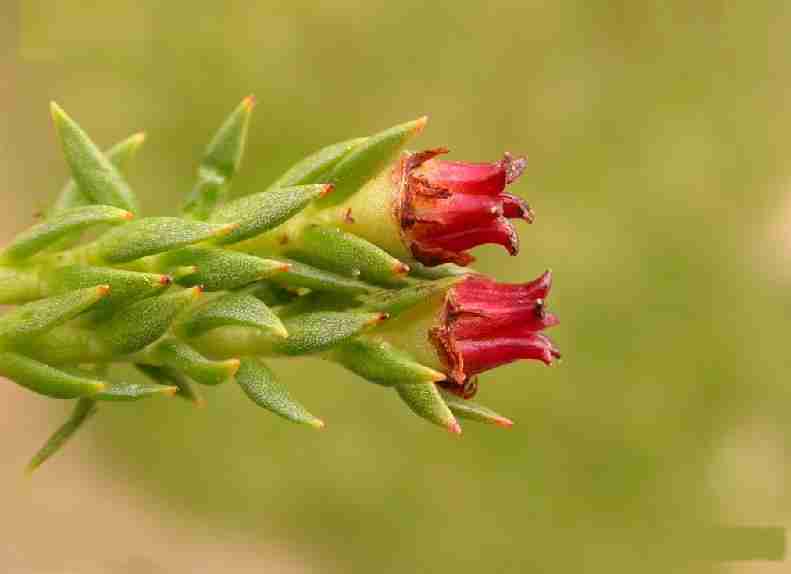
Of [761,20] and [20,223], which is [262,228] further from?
[761,20]

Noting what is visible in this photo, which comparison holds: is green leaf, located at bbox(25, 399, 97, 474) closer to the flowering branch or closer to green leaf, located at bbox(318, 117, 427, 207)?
the flowering branch

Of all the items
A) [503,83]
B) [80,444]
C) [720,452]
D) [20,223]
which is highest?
[503,83]

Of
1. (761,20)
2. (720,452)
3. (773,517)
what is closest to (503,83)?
(761,20)

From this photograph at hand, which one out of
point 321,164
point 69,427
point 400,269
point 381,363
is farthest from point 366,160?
point 69,427

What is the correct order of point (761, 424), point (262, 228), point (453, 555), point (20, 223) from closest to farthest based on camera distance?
point (262, 228), point (20, 223), point (453, 555), point (761, 424)

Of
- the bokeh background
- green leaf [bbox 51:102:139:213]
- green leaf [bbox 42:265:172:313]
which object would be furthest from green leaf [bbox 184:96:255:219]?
the bokeh background

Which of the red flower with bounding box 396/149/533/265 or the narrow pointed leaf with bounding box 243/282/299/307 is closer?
the red flower with bounding box 396/149/533/265

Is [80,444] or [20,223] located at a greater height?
[20,223]

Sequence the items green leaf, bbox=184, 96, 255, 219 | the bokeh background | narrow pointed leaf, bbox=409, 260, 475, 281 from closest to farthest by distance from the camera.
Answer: narrow pointed leaf, bbox=409, 260, 475, 281
green leaf, bbox=184, 96, 255, 219
the bokeh background
